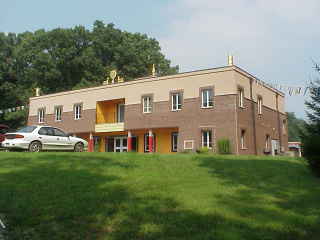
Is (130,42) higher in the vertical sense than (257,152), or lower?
higher

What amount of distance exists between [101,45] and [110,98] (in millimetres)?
23368

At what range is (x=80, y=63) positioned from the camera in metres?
54.8

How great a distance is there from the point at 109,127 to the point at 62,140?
1602 centimetres

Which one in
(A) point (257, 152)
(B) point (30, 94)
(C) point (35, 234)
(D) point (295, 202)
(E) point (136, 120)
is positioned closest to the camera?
(C) point (35, 234)

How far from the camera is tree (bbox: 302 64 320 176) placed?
12.1m

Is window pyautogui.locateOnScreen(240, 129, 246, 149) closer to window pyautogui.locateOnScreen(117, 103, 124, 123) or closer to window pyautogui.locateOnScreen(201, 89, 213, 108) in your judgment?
window pyautogui.locateOnScreen(201, 89, 213, 108)

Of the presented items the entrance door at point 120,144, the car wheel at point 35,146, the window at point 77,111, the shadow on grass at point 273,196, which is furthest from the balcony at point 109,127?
the shadow on grass at point 273,196

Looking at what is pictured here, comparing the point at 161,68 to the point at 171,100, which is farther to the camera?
the point at 161,68

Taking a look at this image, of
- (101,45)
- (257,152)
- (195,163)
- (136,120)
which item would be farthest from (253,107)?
(101,45)

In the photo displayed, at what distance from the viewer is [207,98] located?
29.8 m

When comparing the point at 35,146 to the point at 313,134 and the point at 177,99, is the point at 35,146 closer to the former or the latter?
the point at 313,134

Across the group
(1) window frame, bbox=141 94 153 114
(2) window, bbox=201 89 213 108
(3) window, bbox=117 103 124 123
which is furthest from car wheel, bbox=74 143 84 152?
(3) window, bbox=117 103 124 123

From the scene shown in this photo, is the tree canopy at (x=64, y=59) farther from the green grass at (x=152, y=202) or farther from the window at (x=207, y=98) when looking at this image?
the green grass at (x=152, y=202)

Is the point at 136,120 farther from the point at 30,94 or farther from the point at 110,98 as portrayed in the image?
the point at 30,94
